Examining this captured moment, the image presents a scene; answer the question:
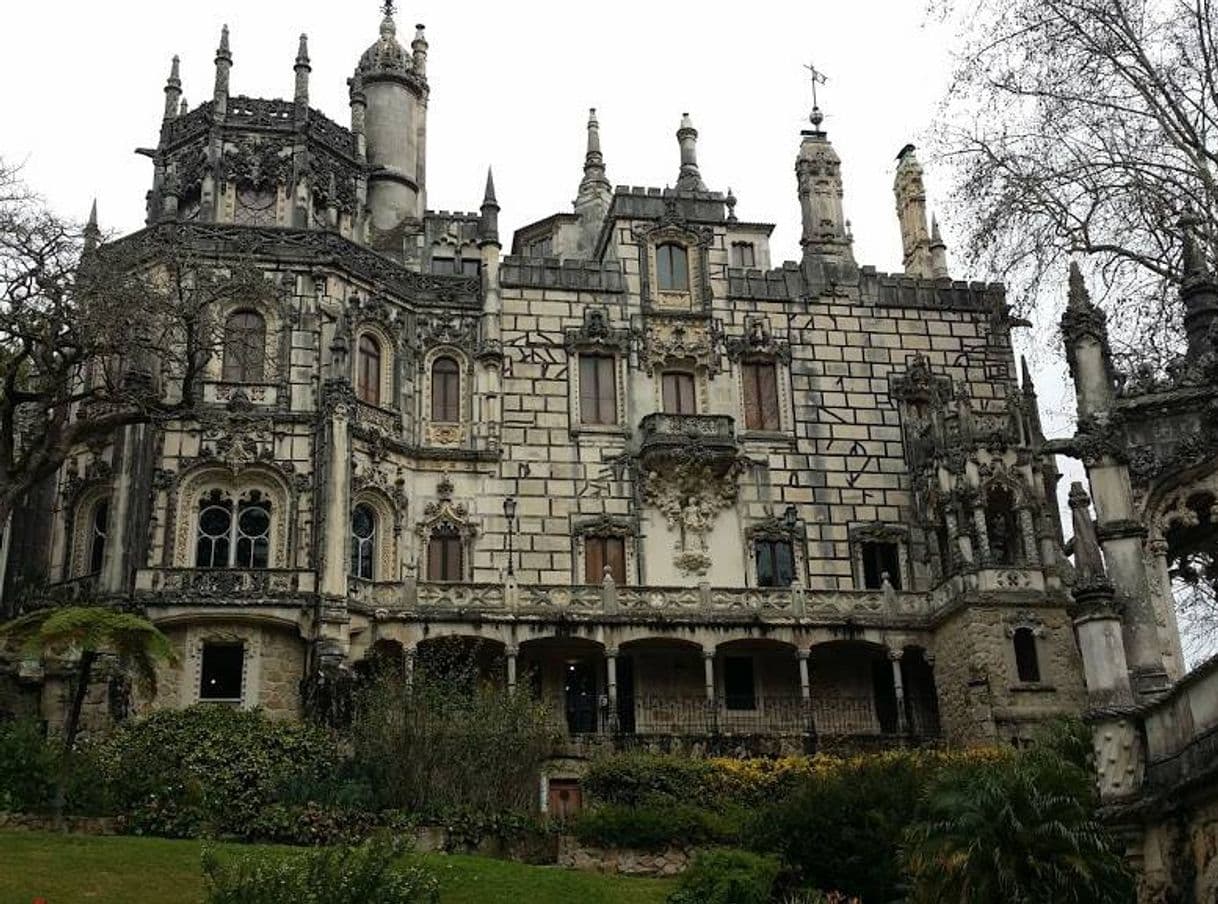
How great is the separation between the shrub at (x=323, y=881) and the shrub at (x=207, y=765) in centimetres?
969

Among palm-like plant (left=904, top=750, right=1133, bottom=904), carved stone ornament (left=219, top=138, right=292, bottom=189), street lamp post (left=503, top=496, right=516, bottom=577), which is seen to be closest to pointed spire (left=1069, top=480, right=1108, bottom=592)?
palm-like plant (left=904, top=750, right=1133, bottom=904)

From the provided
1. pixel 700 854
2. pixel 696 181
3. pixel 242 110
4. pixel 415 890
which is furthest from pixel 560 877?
pixel 696 181

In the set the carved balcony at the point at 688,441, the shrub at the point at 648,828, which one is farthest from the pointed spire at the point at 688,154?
the shrub at the point at 648,828

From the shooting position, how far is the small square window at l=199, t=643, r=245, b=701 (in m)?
34.5

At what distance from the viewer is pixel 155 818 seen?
2672cm

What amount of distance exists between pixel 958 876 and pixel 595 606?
19993 millimetres

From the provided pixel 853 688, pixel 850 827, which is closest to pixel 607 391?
pixel 853 688

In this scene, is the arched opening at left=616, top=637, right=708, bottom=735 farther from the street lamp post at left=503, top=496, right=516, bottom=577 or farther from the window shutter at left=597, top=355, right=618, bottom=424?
the window shutter at left=597, top=355, right=618, bottom=424

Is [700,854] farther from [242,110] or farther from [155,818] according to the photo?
[242,110]

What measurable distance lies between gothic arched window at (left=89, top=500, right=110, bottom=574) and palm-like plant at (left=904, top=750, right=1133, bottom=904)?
81.5 feet

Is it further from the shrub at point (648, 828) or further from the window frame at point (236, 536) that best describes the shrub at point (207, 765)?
the shrub at point (648, 828)

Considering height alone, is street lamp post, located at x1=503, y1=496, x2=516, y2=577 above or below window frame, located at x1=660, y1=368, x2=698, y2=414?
below

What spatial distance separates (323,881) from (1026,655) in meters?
23.3

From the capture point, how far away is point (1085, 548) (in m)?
17.7
